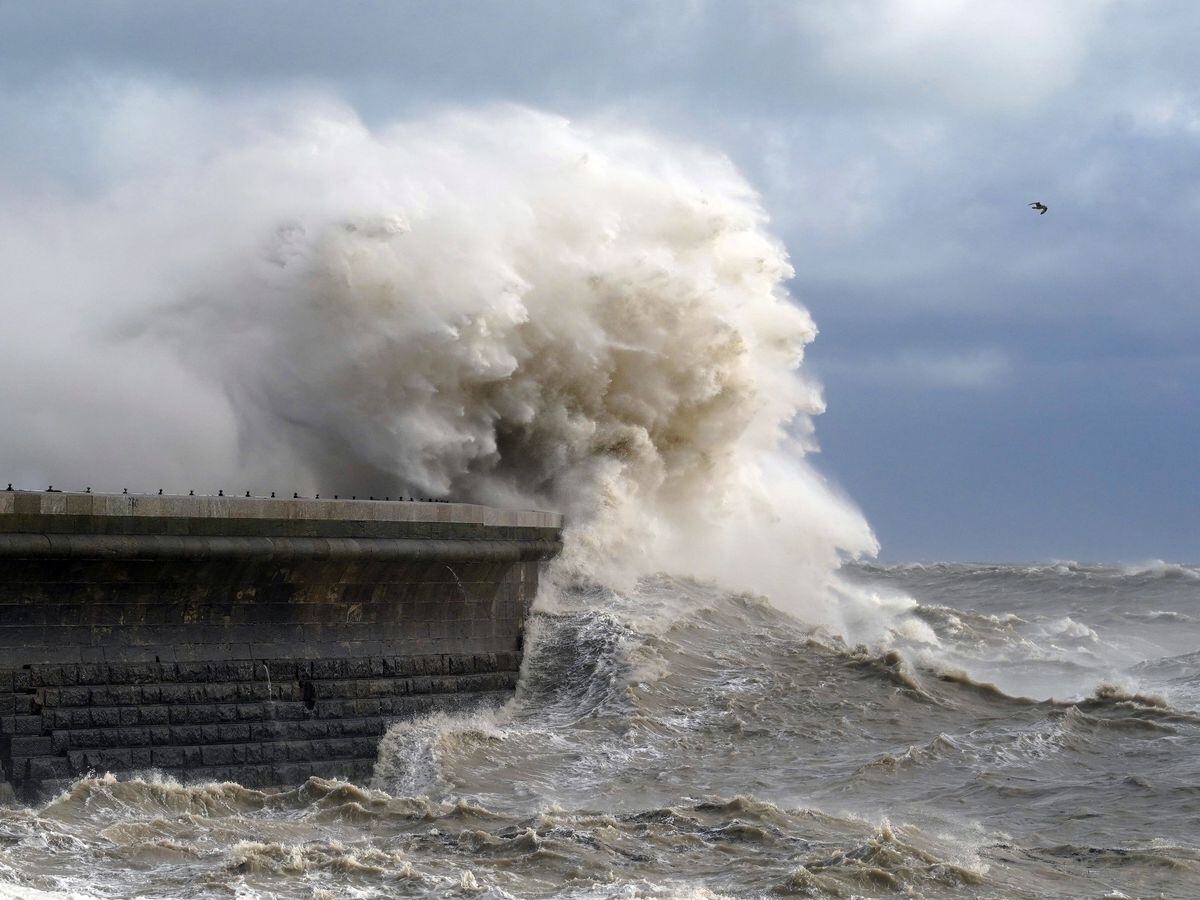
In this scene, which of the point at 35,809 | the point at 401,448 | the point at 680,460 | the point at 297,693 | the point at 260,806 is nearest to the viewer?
the point at 35,809

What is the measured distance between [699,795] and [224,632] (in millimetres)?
3400

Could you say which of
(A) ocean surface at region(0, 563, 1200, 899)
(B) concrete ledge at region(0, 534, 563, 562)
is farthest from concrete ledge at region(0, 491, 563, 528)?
(A) ocean surface at region(0, 563, 1200, 899)


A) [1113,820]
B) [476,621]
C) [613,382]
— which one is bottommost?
[1113,820]

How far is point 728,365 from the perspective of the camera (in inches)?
670

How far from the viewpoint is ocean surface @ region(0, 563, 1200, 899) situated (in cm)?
754

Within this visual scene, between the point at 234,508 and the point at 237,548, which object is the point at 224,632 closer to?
the point at 237,548

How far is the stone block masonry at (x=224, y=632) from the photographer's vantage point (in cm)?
916

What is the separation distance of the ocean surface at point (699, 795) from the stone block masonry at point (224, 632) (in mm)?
347

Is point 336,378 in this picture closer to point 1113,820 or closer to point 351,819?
point 351,819

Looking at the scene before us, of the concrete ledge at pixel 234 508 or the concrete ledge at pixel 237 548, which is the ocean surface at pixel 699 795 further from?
the concrete ledge at pixel 234 508

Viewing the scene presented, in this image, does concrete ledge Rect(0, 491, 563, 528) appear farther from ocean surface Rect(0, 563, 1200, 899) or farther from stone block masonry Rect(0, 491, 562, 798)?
ocean surface Rect(0, 563, 1200, 899)

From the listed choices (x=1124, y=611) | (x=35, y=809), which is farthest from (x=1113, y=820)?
(x=1124, y=611)

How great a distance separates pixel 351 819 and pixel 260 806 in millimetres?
686

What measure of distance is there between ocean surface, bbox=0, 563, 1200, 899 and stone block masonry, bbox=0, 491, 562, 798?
347 mm
